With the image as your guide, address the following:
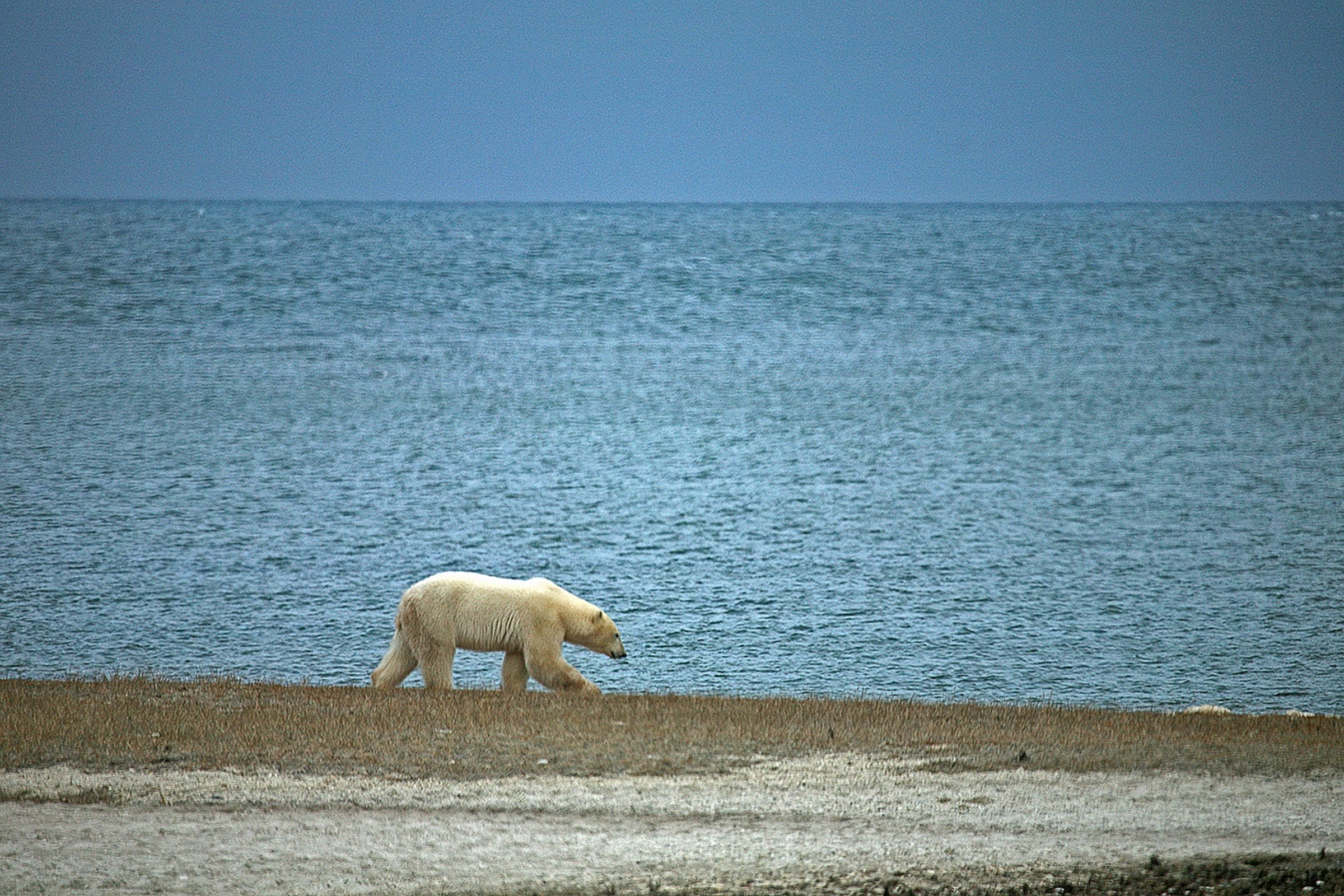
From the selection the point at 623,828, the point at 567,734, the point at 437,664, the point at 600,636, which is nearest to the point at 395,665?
the point at 437,664

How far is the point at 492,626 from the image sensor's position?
12586mm

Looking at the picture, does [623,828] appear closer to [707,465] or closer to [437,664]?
[437,664]

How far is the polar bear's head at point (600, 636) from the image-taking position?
43.1 feet

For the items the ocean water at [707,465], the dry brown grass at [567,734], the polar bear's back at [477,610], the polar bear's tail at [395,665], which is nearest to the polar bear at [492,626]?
the polar bear's back at [477,610]

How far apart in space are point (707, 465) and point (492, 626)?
28.4 metres

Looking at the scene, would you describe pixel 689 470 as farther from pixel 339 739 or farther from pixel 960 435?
pixel 339 739

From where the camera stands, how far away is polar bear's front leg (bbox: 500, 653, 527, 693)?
42.0 ft

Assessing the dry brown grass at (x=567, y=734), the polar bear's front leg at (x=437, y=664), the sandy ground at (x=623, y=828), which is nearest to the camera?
the sandy ground at (x=623, y=828)

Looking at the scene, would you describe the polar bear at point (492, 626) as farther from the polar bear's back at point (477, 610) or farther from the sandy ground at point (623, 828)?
the sandy ground at point (623, 828)

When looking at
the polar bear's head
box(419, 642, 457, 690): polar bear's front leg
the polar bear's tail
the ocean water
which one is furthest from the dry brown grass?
the ocean water

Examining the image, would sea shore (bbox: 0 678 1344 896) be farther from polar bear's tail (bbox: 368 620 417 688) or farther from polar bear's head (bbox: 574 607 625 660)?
polar bear's head (bbox: 574 607 625 660)

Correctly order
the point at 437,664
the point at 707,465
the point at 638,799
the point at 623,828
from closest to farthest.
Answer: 1. the point at 623,828
2. the point at 638,799
3. the point at 437,664
4. the point at 707,465

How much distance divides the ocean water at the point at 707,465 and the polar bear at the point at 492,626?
14.6ft

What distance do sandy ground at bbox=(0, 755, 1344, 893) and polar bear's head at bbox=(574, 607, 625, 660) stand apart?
379 cm
